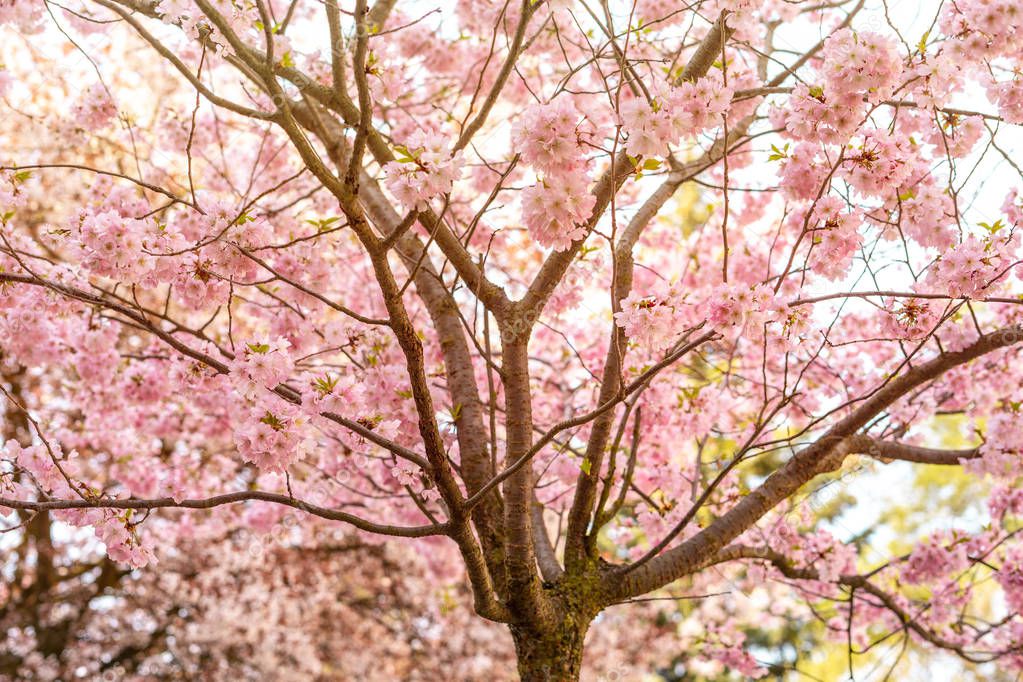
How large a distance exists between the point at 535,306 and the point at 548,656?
50.2 inches

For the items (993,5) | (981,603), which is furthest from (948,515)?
(993,5)

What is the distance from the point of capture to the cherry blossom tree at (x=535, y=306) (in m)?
2.29

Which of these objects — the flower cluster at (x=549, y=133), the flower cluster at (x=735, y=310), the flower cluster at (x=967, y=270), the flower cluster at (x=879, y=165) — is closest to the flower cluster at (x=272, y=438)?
the flower cluster at (x=549, y=133)

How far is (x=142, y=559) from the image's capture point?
258 cm

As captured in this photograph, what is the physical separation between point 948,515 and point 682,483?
11.3 meters

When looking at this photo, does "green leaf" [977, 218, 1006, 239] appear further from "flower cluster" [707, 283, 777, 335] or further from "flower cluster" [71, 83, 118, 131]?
"flower cluster" [71, 83, 118, 131]

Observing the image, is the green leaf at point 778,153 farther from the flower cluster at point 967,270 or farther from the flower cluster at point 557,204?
the flower cluster at point 557,204

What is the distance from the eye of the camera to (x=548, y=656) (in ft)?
9.86

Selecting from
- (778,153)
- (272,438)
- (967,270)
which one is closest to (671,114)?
(778,153)

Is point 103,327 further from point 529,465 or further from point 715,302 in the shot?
point 715,302

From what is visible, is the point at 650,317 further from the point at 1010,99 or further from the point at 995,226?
the point at 1010,99

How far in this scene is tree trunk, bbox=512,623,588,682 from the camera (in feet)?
9.81

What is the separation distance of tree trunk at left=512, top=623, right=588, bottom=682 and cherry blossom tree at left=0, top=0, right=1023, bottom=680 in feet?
0.04

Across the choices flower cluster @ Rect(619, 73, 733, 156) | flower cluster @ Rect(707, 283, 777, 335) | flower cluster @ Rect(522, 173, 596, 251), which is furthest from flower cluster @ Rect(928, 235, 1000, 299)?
flower cluster @ Rect(522, 173, 596, 251)
